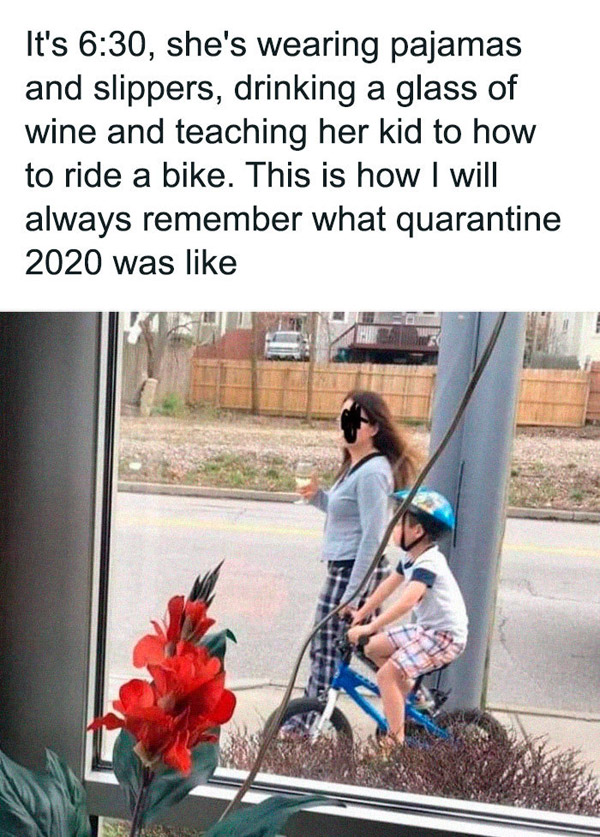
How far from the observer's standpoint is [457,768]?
90 centimetres

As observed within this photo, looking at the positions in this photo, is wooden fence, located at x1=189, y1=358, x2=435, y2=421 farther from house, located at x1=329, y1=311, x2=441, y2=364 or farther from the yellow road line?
the yellow road line

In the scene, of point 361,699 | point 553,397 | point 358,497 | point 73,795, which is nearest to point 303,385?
point 358,497

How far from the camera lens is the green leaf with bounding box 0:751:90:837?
0.67m

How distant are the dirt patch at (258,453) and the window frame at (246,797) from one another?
44 millimetres

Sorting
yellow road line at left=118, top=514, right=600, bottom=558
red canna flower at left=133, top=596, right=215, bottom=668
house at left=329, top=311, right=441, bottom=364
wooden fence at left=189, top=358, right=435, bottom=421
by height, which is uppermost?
house at left=329, top=311, right=441, bottom=364

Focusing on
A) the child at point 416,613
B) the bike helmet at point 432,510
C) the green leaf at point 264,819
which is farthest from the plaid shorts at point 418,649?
the green leaf at point 264,819

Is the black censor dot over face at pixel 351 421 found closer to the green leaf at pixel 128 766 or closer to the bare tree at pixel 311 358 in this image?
the bare tree at pixel 311 358

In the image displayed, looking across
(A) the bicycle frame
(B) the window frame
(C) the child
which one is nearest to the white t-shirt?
(C) the child

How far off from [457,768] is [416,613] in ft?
0.62

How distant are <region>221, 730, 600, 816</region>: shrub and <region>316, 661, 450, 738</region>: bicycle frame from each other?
0.08 feet

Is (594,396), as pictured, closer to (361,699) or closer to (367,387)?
(367,387)
